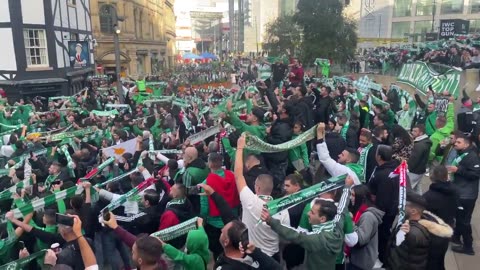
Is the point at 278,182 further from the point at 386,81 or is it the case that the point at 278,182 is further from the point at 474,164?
the point at 386,81

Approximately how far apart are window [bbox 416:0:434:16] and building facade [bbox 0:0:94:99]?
45.5 m

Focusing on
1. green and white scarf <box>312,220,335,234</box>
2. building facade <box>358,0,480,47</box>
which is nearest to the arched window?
building facade <box>358,0,480,47</box>

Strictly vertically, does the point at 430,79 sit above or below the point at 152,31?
below

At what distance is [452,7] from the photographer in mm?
54812

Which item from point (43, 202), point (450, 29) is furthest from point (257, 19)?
point (43, 202)

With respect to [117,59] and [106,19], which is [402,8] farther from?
[117,59]

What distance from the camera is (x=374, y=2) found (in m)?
58.3

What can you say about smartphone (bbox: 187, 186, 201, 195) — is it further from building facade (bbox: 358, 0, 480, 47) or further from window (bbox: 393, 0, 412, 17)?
window (bbox: 393, 0, 412, 17)

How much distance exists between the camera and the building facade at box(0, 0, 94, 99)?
22.0 metres

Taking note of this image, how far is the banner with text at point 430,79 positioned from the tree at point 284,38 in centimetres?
1647

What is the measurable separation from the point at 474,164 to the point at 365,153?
1440mm

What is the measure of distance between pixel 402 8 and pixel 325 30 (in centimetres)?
3478

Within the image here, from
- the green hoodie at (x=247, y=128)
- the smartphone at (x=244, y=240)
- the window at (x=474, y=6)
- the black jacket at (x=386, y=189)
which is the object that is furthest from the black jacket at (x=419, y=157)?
the window at (x=474, y=6)

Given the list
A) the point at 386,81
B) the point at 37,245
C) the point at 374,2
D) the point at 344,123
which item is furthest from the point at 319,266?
the point at 374,2
